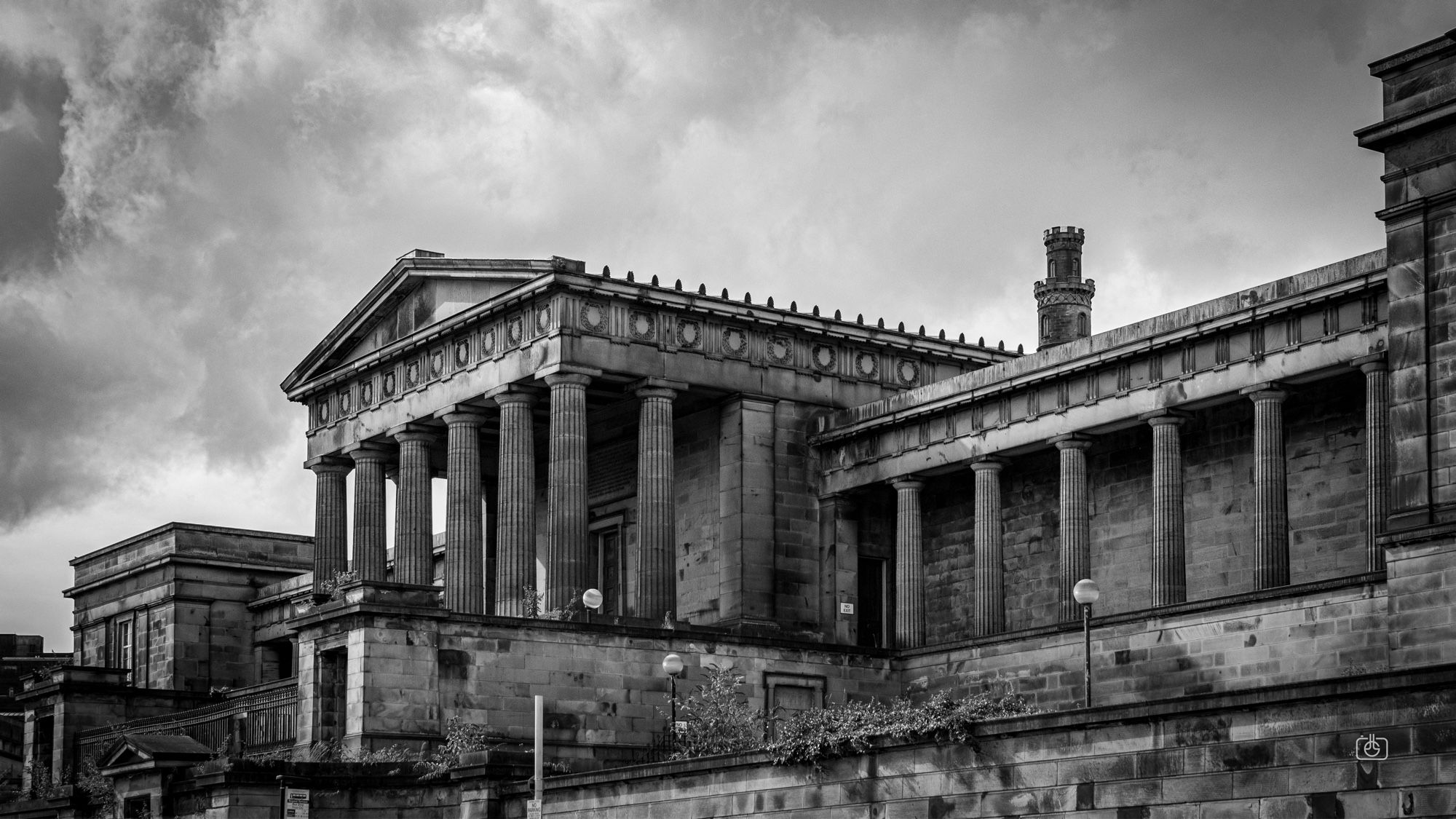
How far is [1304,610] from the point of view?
42281 millimetres

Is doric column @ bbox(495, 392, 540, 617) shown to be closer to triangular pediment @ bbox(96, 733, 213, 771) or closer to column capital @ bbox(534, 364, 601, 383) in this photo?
column capital @ bbox(534, 364, 601, 383)

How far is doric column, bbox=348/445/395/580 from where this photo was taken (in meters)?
61.8

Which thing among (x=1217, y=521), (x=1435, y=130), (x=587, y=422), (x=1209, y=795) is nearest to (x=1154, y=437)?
(x=1217, y=521)

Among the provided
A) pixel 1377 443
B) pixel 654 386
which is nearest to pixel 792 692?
pixel 654 386

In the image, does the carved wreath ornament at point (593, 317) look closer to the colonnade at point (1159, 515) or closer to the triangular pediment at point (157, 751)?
the colonnade at point (1159, 515)

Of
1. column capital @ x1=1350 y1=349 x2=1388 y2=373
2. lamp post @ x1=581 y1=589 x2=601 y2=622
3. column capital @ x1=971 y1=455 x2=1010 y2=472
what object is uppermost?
column capital @ x1=1350 y1=349 x2=1388 y2=373

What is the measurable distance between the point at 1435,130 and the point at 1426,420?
15.9 ft

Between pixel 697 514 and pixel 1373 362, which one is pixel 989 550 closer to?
pixel 697 514

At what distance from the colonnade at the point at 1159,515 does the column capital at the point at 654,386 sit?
20.5ft

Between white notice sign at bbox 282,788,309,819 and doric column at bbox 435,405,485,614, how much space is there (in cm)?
1367

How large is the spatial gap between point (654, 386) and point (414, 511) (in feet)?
28.2

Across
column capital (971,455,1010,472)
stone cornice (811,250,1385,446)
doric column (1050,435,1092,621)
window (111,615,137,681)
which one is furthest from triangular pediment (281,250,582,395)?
window (111,615,137,681)

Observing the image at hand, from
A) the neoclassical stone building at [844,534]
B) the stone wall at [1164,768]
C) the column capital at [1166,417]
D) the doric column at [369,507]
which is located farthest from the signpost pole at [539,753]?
the doric column at [369,507]

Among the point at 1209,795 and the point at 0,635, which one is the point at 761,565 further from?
the point at 0,635
